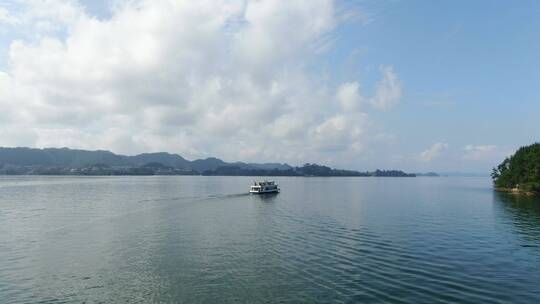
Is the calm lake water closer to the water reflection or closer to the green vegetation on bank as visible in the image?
the water reflection

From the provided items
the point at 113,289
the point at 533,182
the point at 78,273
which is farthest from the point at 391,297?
the point at 533,182

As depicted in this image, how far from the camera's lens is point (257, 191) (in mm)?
172000

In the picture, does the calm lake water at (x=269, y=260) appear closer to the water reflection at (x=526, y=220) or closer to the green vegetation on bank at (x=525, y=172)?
the water reflection at (x=526, y=220)

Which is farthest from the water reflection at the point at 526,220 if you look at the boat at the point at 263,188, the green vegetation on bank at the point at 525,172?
the boat at the point at 263,188

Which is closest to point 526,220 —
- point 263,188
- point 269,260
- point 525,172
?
point 269,260

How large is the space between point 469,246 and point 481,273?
1624 cm

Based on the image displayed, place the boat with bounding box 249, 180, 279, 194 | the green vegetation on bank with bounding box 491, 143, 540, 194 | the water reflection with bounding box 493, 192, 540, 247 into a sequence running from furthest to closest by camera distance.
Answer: the boat with bounding box 249, 180, 279, 194
the green vegetation on bank with bounding box 491, 143, 540, 194
the water reflection with bounding box 493, 192, 540, 247

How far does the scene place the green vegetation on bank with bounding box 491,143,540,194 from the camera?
493 ft

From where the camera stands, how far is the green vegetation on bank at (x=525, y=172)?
493 feet

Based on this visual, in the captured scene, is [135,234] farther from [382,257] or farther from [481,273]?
[481,273]

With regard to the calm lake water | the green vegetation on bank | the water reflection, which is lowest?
the calm lake water

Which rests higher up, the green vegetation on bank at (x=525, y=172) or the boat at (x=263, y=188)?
the green vegetation on bank at (x=525, y=172)

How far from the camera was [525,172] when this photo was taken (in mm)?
165250

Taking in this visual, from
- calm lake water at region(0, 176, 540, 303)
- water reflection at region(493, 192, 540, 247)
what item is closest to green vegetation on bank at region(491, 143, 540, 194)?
water reflection at region(493, 192, 540, 247)
